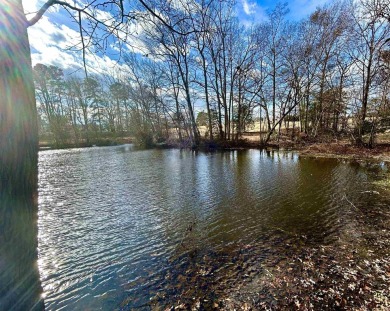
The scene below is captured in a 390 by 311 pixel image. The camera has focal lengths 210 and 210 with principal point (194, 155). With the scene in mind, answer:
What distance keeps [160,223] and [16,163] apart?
4.26m

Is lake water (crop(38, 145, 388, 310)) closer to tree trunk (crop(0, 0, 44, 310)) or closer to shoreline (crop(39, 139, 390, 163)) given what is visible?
tree trunk (crop(0, 0, 44, 310))

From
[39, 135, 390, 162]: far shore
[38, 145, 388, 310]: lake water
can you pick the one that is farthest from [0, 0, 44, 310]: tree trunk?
[39, 135, 390, 162]: far shore

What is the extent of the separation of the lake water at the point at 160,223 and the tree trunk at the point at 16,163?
1.71 metres

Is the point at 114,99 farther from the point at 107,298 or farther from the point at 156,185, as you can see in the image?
the point at 107,298

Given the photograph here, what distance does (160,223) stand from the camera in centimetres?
539

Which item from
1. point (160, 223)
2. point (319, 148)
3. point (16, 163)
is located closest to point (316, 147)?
point (319, 148)

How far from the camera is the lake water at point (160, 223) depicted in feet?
10.7

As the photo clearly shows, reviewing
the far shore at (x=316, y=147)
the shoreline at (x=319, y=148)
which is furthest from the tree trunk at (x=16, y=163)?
the far shore at (x=316, y=147)

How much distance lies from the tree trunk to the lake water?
1714 mm

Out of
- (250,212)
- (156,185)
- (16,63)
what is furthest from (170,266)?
(156,185)

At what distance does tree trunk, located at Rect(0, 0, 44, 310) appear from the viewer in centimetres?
141

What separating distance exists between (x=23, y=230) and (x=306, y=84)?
24.5 m

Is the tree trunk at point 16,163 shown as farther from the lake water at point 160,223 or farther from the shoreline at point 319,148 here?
the shoreline at point 319,148

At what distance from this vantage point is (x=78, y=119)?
3638 centimetres
